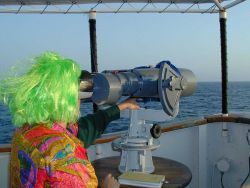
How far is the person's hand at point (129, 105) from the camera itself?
2332 mm

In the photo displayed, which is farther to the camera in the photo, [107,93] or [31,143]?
[107,93]

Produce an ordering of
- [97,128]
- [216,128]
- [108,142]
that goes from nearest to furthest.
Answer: [97,128]
[108,142]
[216,128]

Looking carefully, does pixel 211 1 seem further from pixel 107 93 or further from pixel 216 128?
pixel 107 93

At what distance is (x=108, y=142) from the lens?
349cm

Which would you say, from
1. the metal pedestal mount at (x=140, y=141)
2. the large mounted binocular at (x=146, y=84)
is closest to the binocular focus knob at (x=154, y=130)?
the metal pedestal mount at (x=140, y=141)

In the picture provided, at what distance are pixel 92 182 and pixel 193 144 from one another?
3.01 m

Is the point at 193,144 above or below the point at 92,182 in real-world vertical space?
below

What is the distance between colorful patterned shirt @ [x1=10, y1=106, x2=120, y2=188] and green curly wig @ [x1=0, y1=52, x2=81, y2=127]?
0.14 ft

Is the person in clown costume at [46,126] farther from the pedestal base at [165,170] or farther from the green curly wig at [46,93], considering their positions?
the pedestal base at [165,170]

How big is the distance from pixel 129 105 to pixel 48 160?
1132 millimetres

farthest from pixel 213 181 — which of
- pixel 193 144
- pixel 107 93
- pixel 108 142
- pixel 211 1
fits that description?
pixel 107 93

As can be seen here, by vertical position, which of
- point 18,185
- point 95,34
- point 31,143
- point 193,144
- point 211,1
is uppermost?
point 211,1

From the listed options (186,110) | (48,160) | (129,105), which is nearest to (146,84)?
(129,105)

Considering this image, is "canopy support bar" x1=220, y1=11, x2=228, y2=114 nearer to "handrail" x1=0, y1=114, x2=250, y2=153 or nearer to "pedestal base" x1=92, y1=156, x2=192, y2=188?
"handrail" x1=0, y1=114, x2=250, y2=153
